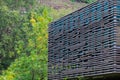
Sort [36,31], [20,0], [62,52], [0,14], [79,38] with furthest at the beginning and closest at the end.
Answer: [20,0], [0,14], [36,31], [62,52], [79,38]

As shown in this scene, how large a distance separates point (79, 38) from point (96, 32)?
0.94 m

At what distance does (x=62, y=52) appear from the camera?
12.0m

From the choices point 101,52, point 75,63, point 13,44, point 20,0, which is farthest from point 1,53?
point 101,52

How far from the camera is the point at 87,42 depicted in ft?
34.8

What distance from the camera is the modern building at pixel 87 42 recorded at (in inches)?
374

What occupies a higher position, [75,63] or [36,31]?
[36,31]

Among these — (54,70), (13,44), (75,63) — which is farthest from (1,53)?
(75,63)

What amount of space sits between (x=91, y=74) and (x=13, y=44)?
11.9 metres

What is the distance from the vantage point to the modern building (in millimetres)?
9492

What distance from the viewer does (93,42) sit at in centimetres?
1032

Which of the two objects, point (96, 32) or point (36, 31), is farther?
point (36, 31)

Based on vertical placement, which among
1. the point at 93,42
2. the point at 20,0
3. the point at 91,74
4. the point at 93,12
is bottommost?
the point at 91,74

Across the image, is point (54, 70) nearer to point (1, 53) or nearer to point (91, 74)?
point (91, 74)

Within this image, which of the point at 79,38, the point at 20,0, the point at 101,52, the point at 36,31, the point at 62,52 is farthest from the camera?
the point at 20,0
